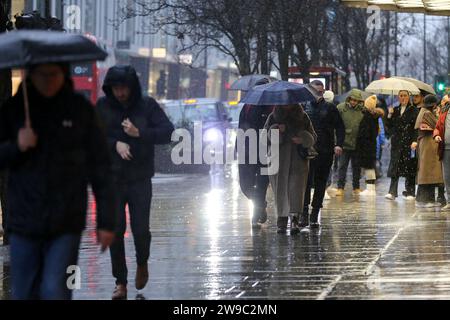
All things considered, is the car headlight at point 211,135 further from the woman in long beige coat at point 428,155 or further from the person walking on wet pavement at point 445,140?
the person walking on wet pavement at point 445,140

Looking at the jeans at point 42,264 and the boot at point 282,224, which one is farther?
the boot at point 282,224

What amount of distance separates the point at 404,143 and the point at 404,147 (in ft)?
0.27

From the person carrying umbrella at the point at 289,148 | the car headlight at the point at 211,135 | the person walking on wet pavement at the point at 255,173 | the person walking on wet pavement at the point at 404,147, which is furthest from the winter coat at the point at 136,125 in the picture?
the car headlight at the point at 211,135

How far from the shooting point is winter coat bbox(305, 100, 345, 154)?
15609 mm

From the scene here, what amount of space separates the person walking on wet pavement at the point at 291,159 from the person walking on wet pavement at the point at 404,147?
6.01 meters

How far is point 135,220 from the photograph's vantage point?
32.2 feet

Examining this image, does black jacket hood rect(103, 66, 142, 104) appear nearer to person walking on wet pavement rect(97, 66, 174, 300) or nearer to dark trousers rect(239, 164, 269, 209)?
person walking on wet pavement rect(97, 66, 174, 300)

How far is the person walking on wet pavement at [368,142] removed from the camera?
22156 mm

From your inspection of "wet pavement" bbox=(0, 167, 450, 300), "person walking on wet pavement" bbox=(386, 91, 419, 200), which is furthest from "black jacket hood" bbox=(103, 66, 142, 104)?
"person walking on wet pavement" bbox=(386, 91, 419, 200)

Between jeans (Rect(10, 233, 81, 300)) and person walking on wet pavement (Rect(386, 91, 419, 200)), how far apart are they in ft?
46.3

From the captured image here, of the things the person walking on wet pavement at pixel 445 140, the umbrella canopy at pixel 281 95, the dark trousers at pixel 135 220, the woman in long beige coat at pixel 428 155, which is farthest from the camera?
the woman in long beige coat at pixel 428 155

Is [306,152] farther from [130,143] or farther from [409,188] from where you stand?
[409,188]

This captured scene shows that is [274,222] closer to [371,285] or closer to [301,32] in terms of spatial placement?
[371,285]

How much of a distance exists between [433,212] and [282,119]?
4.53 m
